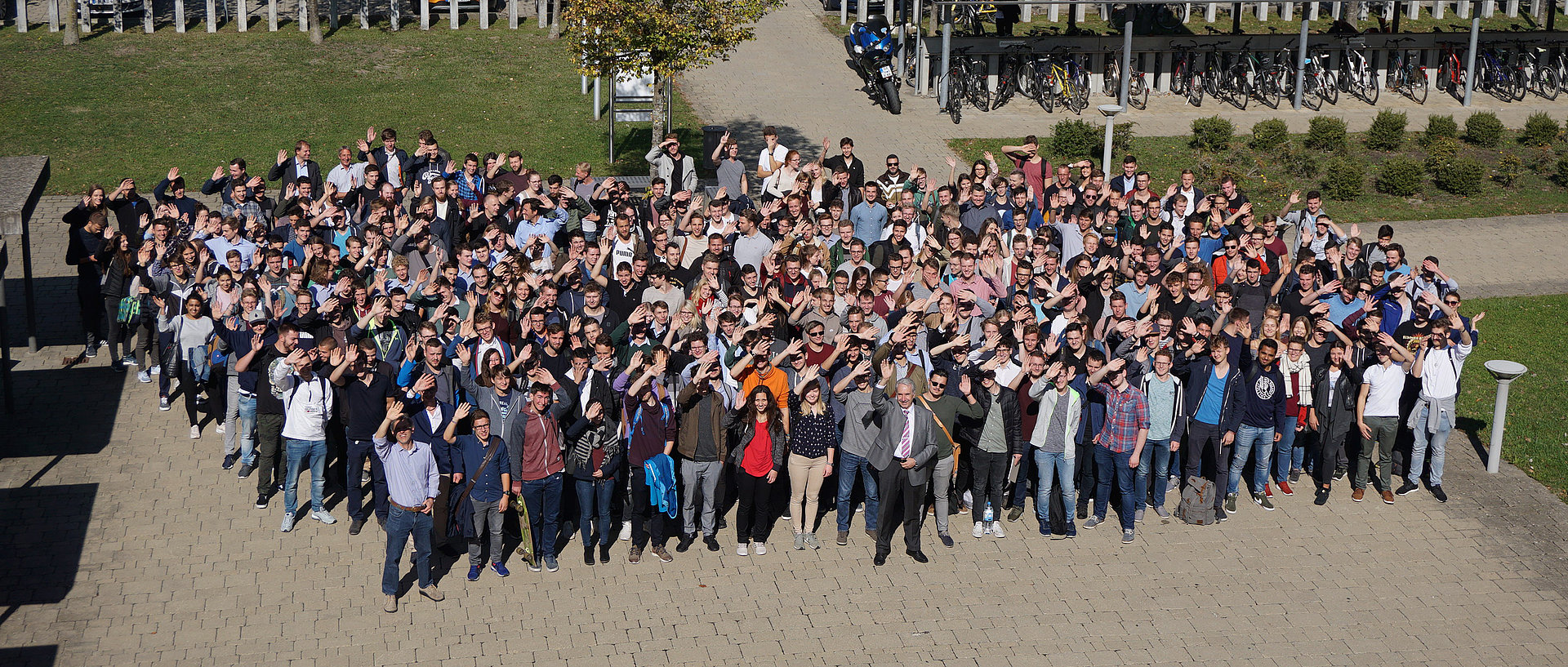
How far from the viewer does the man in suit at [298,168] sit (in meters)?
16.9

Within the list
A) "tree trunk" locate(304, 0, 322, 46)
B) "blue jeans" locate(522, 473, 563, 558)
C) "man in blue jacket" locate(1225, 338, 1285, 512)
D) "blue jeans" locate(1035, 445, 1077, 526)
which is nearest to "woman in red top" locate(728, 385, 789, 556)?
"blue jeans" locate(522, 473, 563, 558)

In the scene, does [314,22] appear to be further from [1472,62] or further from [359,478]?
[1472,62]

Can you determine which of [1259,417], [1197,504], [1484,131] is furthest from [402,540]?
[1484,131]

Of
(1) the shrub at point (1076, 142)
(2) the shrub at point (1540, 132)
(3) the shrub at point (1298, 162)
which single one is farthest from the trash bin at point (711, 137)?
(2) the shrub at point (1540, 132)

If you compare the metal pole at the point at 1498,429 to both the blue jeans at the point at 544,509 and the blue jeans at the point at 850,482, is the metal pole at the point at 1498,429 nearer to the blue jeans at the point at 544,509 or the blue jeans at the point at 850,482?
the blue jeans at the point at 850,482

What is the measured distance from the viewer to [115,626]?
34.6 ft

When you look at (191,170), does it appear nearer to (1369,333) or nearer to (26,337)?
(26,337)

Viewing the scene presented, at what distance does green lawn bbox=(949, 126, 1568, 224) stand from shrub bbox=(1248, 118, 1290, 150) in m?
0.15

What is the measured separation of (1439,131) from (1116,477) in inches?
648

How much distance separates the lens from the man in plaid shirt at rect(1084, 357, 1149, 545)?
1183 centimetres

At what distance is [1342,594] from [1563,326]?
27.8 feet

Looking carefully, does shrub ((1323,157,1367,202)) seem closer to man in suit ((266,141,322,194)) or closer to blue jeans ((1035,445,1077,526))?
blue jeans ((1035,445,1077,526))

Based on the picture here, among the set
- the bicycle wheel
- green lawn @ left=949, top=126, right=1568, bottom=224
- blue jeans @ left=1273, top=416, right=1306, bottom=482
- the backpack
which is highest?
the bicycle wheel

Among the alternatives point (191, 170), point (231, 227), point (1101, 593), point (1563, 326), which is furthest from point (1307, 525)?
point (191, 170)
